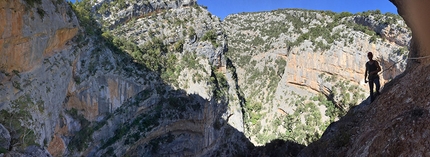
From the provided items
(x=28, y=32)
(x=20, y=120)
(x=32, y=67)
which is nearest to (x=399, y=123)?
(x=20, y=120)

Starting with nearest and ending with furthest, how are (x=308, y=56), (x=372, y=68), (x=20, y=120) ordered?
(x=372, y=68), (x=20, y=120), (x=308, y=56)

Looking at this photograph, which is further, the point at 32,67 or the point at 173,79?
the point at 173,79

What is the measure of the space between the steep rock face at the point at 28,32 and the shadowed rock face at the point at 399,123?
13.9 meters

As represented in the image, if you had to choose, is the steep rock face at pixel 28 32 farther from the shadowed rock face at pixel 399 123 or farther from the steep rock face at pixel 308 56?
the steep rock face at pixel 308 56

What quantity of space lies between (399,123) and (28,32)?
1576cm

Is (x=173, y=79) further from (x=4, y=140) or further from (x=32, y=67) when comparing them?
(x=4, y=140)

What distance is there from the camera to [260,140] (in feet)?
147

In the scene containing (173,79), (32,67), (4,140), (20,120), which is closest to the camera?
(4,140)

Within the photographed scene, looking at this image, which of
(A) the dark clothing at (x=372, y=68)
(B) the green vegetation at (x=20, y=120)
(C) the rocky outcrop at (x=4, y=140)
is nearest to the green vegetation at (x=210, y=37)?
(B) the green vegetation at (x=20, y=120)

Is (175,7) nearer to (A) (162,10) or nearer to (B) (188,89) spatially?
(A) (162,10)

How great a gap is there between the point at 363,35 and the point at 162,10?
107 feet

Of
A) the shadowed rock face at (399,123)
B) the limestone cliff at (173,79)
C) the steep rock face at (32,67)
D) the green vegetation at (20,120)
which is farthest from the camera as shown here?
the limestone cliff at (173,79)

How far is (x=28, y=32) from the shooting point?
12945 millimetres

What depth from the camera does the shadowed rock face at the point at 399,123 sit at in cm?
456
